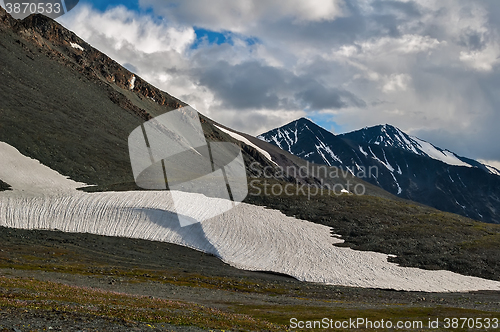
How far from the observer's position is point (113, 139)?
149 m

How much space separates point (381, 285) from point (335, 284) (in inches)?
240

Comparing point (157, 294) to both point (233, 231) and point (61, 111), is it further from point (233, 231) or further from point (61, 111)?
point (61, 111)

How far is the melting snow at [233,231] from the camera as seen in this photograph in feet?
204

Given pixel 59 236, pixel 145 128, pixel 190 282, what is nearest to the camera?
pixel 190 282

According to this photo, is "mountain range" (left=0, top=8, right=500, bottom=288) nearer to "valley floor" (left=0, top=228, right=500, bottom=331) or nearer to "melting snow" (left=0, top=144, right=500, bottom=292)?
"melting snow" (left=0, top=144, right=500, bottom=292)

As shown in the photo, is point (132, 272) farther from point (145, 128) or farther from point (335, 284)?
point (145, 128)

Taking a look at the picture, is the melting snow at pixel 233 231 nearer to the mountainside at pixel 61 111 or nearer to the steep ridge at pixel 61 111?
the steep ridge at pixel 61 111

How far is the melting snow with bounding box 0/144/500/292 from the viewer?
6228cm

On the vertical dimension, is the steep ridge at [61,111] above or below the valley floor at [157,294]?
above

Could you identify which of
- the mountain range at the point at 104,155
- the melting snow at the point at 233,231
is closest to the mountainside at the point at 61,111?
the mountain range at the point at 104,155

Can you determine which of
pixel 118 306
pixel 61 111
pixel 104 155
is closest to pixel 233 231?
pixel 118 306

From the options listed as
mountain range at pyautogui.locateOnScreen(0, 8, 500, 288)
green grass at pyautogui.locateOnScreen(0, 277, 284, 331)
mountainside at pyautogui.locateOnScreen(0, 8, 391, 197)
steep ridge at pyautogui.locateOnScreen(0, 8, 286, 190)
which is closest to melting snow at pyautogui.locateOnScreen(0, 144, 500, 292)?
mountain range at pyautogui.locateOnScreen(0, 8, 500, 288)

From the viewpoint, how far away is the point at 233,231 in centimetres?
7825

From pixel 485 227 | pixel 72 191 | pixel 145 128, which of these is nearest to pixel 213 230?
pixel 72 191
